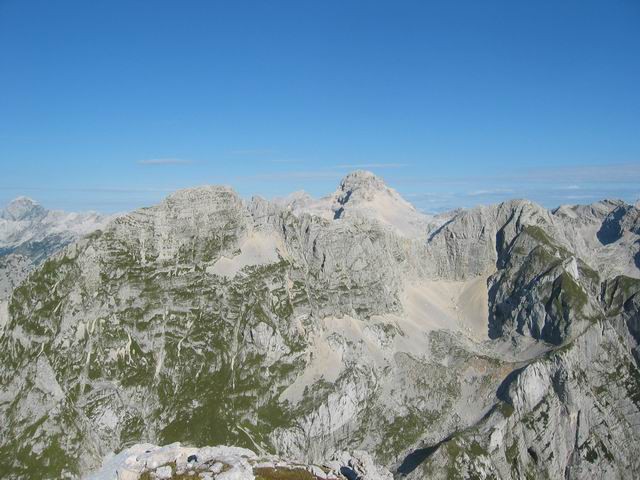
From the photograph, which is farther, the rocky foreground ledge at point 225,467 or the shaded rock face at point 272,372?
the shaded rock face at point 272,372

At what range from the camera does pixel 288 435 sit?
537ft

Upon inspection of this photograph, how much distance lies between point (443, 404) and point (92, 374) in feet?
397

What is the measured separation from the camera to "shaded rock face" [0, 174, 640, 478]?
529 ft

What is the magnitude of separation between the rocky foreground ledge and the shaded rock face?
69.2 meters

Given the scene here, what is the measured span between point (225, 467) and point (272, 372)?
10324 cm

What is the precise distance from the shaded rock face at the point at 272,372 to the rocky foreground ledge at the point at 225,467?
69156 millimetres

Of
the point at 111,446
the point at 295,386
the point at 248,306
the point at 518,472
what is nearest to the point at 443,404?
the point at 518,472

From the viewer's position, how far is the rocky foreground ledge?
75.8 m

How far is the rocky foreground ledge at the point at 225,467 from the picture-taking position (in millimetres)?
75750

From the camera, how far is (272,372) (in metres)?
180

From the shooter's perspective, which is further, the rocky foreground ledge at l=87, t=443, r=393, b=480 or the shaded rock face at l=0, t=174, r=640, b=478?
the shaded rock face at l=0, t=174, r=640, b=478

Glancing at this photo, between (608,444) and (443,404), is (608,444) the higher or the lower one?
the lower one

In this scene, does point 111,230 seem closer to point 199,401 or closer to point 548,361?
point 199,401

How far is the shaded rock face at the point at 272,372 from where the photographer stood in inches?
6348
